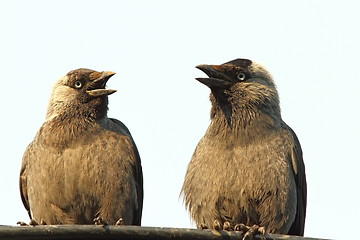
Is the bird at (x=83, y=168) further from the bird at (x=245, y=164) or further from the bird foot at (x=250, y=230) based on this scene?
the bird foot at (x=250, y=230)

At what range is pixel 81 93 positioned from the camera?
10469 millimetres

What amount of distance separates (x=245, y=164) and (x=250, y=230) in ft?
3.44

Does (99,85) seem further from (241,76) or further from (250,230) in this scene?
(250,230)

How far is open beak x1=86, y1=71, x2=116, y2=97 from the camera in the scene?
1031cm

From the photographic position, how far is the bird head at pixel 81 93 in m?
10.3

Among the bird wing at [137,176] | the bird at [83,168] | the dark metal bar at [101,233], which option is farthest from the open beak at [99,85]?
the dark metal bar at [101,233]

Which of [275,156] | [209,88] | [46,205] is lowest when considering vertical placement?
[46,205]

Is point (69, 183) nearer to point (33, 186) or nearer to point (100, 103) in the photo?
point (33, 186)

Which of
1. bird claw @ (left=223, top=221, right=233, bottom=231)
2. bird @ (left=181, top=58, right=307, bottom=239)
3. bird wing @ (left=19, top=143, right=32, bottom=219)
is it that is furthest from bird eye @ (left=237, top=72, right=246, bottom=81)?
bird wing @ (left=19, top=143, right=32, bottom=219)

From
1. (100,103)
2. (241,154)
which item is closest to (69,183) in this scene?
(100,103)

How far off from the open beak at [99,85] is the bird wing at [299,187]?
97.9 inches

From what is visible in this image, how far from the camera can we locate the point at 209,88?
33.0ft

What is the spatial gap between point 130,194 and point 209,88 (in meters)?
1.71

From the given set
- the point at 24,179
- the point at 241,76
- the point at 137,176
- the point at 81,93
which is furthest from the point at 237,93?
the point at 24,179
